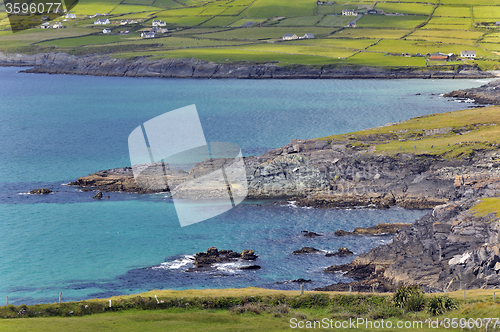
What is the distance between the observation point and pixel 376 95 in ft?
481

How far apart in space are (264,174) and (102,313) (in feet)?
131

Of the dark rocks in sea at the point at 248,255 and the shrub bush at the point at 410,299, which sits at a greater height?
the shrub bush at the point at 410,299

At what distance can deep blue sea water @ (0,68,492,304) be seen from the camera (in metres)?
46.9

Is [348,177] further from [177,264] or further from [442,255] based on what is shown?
[177,264]

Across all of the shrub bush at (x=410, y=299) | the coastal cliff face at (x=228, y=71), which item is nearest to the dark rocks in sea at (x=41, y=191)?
the shrub bush at (x=410, y=299)

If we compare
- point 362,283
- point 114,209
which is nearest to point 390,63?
point 114,209

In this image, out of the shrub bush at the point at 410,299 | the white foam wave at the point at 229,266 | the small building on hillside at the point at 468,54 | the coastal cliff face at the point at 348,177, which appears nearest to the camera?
the shrub bush at the point at 410,299

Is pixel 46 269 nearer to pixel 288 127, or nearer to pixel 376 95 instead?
pixel 288 127

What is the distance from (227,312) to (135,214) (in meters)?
33.4

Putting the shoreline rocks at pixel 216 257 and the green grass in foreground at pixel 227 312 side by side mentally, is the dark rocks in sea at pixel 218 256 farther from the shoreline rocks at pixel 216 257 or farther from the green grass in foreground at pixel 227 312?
the green grass in foreground at pixel 227 312

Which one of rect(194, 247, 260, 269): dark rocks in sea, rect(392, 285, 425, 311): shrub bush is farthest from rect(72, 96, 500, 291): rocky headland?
rect(392, 285, 425, 311): shrub bush

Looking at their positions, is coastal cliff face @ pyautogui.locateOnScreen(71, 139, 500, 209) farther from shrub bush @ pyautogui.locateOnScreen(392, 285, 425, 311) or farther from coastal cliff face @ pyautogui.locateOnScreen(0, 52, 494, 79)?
coastal cliff face @ pyautogui.locateOnScreen(0, 52, 494, 79)

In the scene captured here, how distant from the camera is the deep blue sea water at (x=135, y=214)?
46.9m

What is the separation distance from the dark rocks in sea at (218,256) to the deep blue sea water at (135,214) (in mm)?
1178
